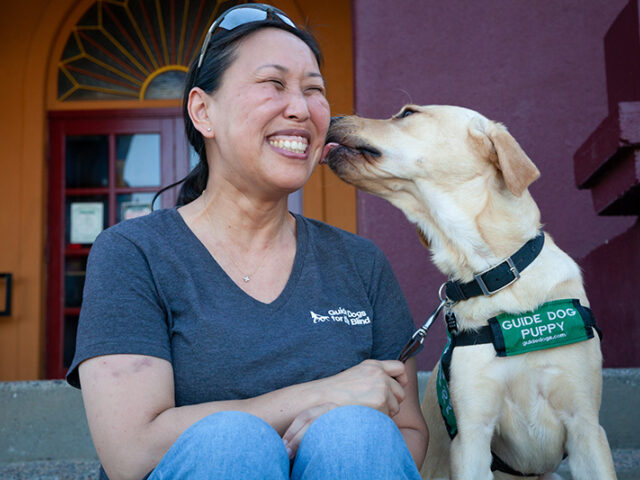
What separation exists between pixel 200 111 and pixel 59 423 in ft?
5.93

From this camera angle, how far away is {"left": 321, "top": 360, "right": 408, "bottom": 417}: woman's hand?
1.42 m

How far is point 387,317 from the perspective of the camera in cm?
185

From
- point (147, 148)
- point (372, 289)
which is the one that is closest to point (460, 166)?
point (372, 289)

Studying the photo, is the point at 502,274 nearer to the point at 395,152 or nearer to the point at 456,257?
the point at 456,257

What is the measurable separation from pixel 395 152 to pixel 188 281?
945 mm

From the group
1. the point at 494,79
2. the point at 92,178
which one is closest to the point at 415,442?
the point at 494,79

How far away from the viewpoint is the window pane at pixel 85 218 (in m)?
5.42

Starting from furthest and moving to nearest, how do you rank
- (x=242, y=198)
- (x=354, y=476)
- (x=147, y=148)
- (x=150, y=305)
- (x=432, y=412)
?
1. (x=147, y=148)
2. (x=432, y=412)
3. (x=242, y=198)
4. (x=150, y=305)
5. (x=354, y=476)

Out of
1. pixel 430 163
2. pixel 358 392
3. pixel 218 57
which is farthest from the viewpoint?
pixel 430 163

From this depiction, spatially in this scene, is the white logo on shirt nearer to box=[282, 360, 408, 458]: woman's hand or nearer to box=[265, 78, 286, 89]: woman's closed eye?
box=[282, 360, 408, 458]: woman's hand

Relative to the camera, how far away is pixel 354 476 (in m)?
1.21

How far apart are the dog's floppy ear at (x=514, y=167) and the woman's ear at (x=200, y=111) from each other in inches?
34.3

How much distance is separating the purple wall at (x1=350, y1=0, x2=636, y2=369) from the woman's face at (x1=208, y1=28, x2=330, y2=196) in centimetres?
184

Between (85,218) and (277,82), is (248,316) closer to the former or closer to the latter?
(277,82)
